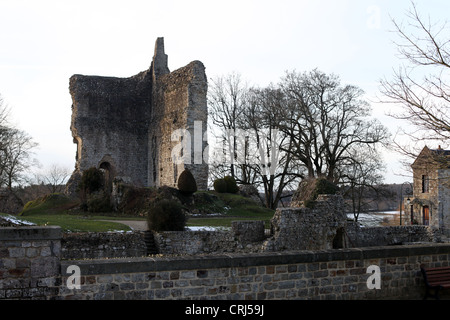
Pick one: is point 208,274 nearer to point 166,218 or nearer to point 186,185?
point 166,218

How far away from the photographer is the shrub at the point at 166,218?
52.2 feet

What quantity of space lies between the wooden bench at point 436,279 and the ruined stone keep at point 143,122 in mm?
21122

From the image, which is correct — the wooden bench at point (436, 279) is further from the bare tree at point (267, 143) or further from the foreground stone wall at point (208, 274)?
the bare tree at point (267, 143)

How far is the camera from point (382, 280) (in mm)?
8164

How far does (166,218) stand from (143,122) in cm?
1895

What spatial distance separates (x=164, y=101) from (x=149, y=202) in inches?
428

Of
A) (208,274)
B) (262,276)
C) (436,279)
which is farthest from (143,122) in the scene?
(208,274)

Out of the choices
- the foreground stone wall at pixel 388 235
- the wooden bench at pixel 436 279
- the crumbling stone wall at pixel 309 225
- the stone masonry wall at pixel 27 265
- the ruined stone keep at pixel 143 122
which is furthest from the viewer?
the ruined stone keep at pixel 143 122

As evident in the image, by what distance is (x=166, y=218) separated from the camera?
627 inches

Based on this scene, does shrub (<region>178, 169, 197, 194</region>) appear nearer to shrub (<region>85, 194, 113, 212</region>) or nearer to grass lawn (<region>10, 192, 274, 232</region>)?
grass lawn (<region>10, 192, 274, 232</region>)

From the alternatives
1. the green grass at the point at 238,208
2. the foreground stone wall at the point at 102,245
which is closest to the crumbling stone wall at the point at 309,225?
the foreground stone wall at the point at 102,245

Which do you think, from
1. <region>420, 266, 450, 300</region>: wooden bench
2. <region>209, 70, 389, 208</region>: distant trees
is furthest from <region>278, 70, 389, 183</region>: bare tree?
<region>420, 266, 450, 300</region>: wooden bench
